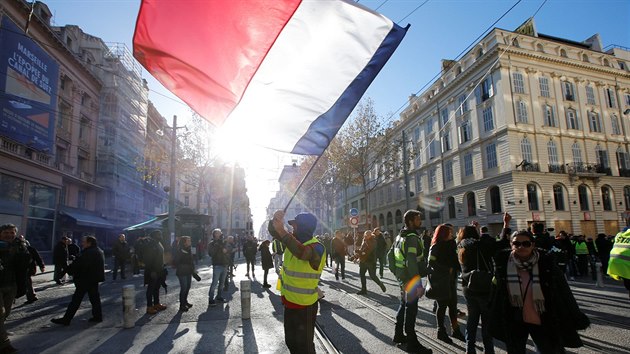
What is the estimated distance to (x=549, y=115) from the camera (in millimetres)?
33406

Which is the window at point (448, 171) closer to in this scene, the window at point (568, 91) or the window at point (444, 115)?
the window at point (444, 115)

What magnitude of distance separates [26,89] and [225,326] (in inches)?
783

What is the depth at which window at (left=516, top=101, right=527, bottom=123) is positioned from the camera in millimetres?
31891

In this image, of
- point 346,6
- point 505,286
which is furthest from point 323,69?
point 505,286

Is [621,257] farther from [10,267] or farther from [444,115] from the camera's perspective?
[444,115]

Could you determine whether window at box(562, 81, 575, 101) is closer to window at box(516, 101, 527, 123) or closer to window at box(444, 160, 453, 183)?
window at box(516, 101, 527, 123)

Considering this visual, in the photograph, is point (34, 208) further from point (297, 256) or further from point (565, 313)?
point (565, 313)

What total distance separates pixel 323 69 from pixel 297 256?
2.10 m

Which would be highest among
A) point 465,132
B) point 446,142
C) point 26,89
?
point 465,132

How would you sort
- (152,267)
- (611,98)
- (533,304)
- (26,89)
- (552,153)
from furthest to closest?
(611,98), (552,153), (26,89), (152,267), (533,304)

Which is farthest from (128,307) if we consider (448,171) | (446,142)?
(446,142)

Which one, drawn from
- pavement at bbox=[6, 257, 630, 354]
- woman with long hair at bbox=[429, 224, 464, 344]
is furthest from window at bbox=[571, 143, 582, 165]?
woman with long hair at bbox=[429, 224, 464, 344]

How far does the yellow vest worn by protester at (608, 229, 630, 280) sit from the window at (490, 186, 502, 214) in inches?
1119

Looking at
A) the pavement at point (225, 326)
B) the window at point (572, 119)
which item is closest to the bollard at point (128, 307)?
the pavement at point (225, 326)
